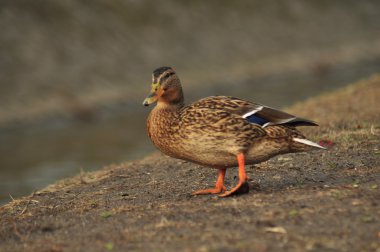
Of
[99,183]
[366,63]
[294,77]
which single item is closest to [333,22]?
[366,63]

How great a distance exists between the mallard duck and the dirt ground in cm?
37

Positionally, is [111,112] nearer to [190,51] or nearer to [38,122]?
[38,122]

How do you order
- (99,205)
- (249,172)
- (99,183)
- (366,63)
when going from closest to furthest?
(99,205) → (249,172) → (99,183) → (366,63)

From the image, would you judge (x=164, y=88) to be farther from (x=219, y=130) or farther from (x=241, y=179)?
(x=241, y=179)

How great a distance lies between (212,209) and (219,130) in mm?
776

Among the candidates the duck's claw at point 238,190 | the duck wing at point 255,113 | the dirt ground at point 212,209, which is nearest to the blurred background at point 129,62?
the dirt ground at point 212,209

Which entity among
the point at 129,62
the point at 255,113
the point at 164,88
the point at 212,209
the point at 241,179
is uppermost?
the point at 129,62

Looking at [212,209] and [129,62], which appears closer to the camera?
[212,209]

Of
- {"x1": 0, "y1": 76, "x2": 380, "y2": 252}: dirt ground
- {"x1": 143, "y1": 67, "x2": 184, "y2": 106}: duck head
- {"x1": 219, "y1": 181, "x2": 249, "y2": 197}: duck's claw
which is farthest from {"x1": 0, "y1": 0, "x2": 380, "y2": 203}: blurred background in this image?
{"x1": 219, "y1": 181, "x2": 249, "y2": 197}: duck's claw

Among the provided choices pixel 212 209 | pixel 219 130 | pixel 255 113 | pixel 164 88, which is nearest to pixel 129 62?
pixel 164 88

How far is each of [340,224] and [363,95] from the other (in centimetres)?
833

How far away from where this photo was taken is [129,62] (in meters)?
26.8

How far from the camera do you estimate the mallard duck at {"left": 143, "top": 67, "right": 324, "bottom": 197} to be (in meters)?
6.48

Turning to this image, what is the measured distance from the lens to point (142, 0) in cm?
3164
